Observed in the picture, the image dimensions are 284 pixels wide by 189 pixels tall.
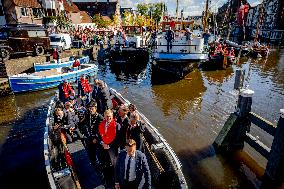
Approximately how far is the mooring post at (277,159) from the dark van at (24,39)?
19822 millimetres

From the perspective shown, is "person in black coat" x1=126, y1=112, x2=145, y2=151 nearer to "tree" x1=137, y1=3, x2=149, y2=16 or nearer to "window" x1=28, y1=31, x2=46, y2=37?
"window" x1=28, y1=31, x2=46, y2=37

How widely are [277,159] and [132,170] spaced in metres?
4.75

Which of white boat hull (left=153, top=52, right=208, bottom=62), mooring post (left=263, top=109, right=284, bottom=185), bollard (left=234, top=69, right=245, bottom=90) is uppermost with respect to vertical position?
bollard (left=234, top=69, right=245, bottom=90)

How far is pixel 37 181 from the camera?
8008 mm

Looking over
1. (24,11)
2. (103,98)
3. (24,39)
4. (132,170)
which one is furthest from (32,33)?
(132,170)

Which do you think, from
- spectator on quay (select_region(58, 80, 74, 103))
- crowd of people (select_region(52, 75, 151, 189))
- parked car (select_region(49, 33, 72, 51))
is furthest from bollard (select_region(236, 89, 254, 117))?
parked car (select_region(49, 33, 72, 51))

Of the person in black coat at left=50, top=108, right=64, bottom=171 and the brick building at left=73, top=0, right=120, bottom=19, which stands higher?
the brick building at left=73, top=0, right=120, bottom=19

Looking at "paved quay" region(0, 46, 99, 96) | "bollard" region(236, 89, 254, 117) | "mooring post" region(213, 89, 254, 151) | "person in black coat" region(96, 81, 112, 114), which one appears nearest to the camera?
"bollard" region(236, 89, 254, 117)

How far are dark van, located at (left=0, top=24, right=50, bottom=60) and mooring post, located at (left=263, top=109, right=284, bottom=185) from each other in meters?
19.8

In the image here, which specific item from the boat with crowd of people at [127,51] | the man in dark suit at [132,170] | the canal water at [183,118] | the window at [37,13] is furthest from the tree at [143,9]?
the man in dark suit at [132,170]

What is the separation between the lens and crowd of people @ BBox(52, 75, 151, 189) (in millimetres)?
4285

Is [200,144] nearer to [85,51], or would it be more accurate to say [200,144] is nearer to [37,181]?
[37,181]

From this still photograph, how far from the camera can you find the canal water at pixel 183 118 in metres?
8.16

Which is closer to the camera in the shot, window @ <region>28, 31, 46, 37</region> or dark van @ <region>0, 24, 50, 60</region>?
dark van @ <region>0, 24, 50, 60</region>
